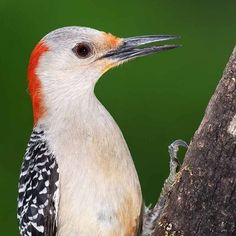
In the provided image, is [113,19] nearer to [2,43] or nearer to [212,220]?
[2,43]

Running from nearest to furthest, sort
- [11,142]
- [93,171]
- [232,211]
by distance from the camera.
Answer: [232,211] → [93,171] → [11,142]

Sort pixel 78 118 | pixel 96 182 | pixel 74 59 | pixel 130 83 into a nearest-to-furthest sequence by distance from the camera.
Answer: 1. pixel 96 182
2. pixel 78 118
3. pixel 74 59
4. pixel 130 83

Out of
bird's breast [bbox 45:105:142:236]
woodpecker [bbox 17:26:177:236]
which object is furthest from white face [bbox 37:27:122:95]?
bird's breast [bbox 45:105:142:236]

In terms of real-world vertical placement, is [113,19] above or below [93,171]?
above

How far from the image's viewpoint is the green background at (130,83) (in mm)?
7004

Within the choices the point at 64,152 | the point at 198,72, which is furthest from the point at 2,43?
the point at 64,152

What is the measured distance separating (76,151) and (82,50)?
605mm

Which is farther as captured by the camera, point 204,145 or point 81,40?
point 81,40

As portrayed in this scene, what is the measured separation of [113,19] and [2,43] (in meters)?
0.83

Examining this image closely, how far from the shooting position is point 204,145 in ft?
14.8

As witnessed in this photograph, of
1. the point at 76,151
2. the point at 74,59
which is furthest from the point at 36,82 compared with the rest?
the point at 76,151

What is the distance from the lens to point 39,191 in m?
5.37

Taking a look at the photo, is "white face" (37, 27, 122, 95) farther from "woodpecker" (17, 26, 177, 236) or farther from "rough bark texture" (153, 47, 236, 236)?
"rough bark texture" (153, 47, 236, 236)

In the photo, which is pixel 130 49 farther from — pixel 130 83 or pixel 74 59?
pixel 130 83
